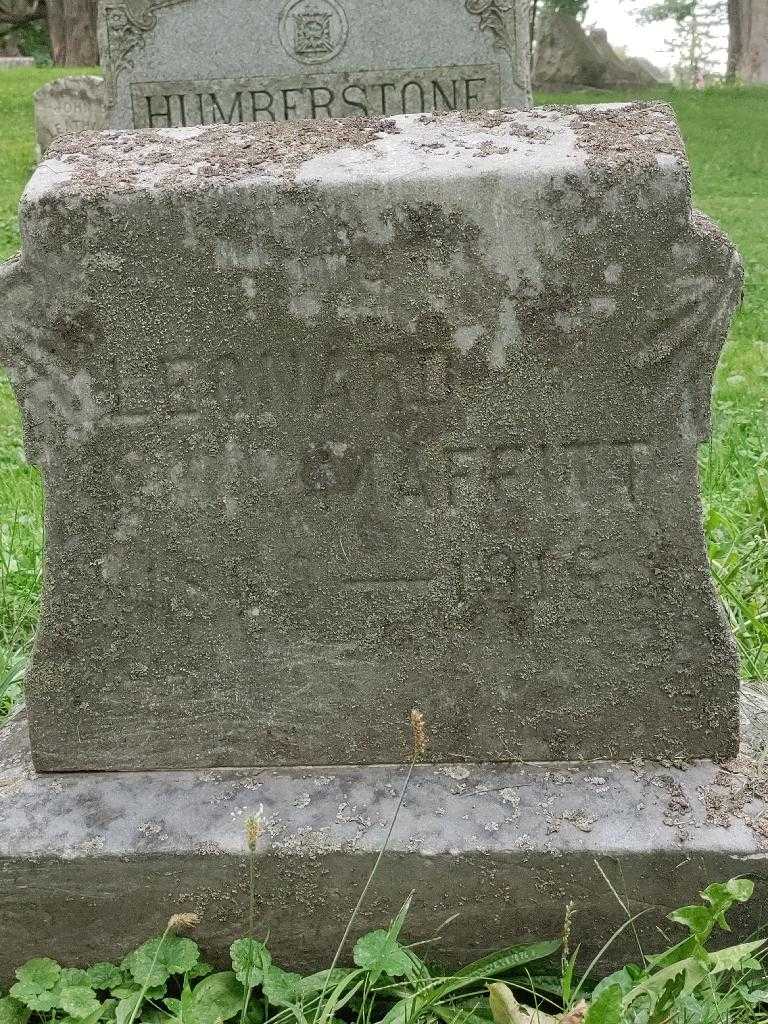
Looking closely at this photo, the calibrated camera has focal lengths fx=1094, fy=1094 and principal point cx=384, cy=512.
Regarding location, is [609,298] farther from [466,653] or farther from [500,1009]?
[500,1009]

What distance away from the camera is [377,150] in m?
1.76

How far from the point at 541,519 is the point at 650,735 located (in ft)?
1.43

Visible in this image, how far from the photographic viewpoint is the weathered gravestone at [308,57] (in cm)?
532

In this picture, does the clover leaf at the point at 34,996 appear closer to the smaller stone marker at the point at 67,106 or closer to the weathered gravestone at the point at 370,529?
the weathered gravestone at the point at 370,529

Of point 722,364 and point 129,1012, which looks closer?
point 129,1012

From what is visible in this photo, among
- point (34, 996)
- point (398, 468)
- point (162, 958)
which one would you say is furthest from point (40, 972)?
point (398, 468)

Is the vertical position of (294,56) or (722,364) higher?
(294,56)

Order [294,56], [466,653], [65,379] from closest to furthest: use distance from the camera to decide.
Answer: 1. [65,379]
2. [466,653]
3. [294,56]

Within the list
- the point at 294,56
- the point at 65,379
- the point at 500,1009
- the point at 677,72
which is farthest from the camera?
the point at 677,72

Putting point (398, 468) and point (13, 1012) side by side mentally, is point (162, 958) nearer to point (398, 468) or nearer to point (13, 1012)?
point (13, 1012)

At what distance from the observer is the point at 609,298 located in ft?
5.59

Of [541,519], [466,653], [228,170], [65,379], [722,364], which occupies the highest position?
[228,170]

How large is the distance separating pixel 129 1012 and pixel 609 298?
1325 mm

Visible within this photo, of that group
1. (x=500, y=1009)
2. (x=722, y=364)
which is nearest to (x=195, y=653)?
(x=500, y=1009)
